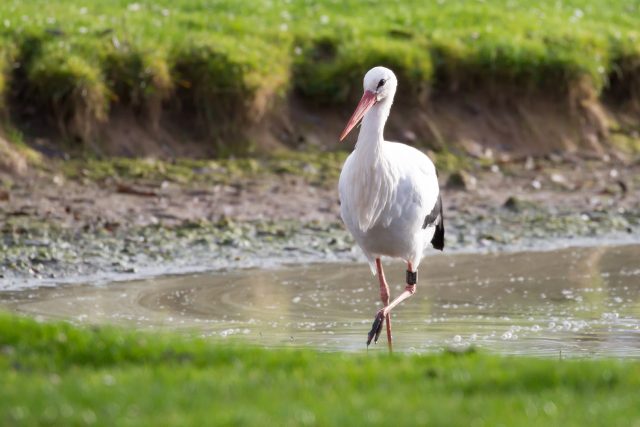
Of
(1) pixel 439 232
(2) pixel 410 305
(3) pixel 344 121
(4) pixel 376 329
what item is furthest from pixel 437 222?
(3) pixel 344 121

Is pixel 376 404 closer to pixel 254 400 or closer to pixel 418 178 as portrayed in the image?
pixel 254 400

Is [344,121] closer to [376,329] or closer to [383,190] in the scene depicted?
[383,190]

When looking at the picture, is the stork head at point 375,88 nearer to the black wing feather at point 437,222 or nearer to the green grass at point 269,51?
the black wing feather at point 437,222

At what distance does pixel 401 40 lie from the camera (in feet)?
52.9

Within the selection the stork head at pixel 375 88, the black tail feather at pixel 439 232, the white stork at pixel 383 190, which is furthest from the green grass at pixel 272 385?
the black tail feather at pixel 439 232

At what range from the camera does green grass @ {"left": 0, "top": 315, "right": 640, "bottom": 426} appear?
5.32 m

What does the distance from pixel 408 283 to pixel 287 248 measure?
2.59 metres

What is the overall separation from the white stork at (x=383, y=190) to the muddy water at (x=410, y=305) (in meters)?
0.50

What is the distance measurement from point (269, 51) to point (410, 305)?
523 cm

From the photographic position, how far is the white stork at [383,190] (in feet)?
29.5

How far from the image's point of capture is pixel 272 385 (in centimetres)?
586

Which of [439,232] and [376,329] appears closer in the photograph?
[376,329]

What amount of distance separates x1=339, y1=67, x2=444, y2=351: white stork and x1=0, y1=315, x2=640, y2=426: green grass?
7.80 feet

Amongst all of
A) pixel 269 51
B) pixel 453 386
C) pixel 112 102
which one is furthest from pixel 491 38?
pixel 453 386
